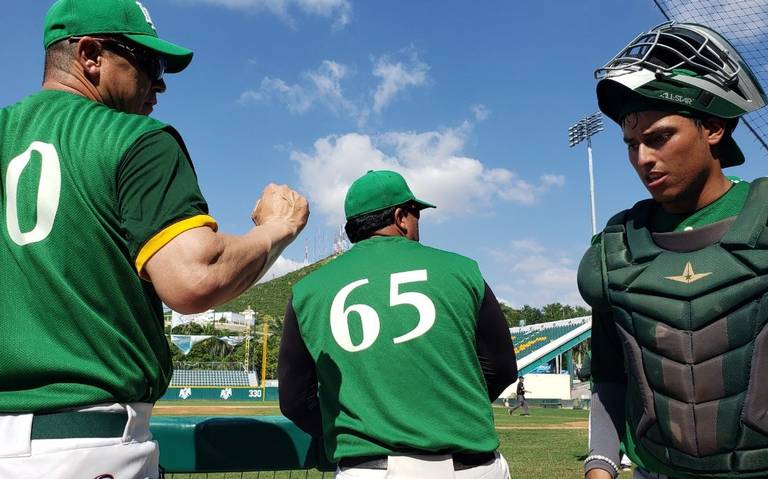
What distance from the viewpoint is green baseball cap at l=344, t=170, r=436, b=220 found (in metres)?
3.25

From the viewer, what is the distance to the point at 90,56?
2.05 metres

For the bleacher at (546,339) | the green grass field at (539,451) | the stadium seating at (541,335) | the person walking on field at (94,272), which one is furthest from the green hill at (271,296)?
the person walking on field at (94,272)

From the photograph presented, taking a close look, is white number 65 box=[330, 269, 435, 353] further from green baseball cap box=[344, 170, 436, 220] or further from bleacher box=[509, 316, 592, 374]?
bleacher box=[509, 316, 592, 374]

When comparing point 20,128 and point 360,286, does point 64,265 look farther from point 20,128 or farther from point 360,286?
point 360,286

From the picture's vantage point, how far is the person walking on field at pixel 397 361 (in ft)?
8.66

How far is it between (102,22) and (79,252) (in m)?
0.72

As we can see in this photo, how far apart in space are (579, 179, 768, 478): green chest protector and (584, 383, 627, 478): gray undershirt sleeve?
0.53 feet

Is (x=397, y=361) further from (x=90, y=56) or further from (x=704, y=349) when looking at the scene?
(x=90, y=56)

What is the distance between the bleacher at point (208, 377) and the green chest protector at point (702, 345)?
55.7m

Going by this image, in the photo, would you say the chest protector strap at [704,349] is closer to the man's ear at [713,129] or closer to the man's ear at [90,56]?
the man's ear at [713,129]

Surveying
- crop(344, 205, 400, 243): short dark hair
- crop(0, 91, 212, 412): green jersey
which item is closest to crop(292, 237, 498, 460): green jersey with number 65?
crop(344, 205, 400, 243): short dark hair

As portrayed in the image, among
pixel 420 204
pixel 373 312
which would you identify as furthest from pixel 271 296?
pixel 373 312

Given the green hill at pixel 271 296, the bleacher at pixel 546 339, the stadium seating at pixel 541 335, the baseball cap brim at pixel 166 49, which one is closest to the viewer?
the baseball cap brim at pixel 166 49

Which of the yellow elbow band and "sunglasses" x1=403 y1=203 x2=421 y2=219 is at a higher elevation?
"sunglasses" x1=403 y1=203 x2=421 y2=219
